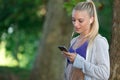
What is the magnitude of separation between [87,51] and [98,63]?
180 mm

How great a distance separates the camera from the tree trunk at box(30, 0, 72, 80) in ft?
51.1

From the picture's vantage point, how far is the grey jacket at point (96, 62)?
5.12 metres

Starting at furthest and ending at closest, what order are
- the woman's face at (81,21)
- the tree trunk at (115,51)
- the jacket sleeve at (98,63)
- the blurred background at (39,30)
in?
1. the blurred background at (39,30)
2. the tree trunk at (115,51)
3. the woman's face at (81,21)
4. the jacket sleeve at (98,63)

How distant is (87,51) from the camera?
526 cm

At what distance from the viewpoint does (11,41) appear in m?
24.5

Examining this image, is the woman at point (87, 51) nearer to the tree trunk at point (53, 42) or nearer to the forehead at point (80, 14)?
the forehead at point (80, 14)

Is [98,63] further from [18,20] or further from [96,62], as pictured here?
[18,20]

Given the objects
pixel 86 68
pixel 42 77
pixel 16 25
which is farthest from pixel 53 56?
pixel 86 68

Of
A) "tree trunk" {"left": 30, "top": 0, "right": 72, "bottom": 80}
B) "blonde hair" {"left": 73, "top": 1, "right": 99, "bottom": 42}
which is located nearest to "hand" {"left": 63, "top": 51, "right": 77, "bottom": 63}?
"blonde hair" {"left": 73, "top": 1, "right": 99, "bottom": 42}

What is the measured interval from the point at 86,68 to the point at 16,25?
56.9ft

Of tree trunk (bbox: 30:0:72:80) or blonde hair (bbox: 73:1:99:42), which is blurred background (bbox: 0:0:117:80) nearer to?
tree trunk (bbox: 30:0:72:80)

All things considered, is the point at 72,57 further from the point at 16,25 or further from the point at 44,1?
the point at 16,25

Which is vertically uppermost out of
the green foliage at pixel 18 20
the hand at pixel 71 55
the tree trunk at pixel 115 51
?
the hand at pixel 71 55

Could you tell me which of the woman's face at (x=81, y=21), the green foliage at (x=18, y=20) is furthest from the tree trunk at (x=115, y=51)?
the green foliage at (x=18, y=20)
